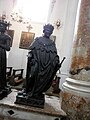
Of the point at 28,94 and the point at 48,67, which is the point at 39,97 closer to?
the point at 28,94

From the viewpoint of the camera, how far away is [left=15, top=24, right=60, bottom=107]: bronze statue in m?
4.24

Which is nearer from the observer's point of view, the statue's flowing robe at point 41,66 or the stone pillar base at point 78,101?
the stone pillar base at point 78,101

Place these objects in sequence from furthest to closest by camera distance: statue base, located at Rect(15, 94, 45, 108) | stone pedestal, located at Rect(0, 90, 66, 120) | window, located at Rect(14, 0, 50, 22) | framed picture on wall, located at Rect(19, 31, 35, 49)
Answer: window, located at Rect(14, 0, 50, 22), framed picture on wall, located at Rect(19, 31, 35, 49), statue base, located at Rect(15, 94, 45, 108), stone pedestal, located at Rect(0, 90, 66, 120)

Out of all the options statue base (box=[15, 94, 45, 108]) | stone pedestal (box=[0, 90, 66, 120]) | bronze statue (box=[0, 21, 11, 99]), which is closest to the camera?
stone pedestal (box=[0, 90, 66, 120])

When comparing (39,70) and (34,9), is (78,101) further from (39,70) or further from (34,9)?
(34,9)

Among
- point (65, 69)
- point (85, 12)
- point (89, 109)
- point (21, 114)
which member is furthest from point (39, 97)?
point (65, 69)


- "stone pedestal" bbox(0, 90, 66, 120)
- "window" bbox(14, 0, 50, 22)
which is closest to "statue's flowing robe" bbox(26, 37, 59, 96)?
"stone pedestal" bbox(0, 90, 66, 120)

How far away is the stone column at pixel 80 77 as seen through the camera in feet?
13.6

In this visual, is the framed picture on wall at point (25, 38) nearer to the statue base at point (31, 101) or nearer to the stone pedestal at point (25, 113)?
the statue base at point (31, 101)

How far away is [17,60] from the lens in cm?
1137

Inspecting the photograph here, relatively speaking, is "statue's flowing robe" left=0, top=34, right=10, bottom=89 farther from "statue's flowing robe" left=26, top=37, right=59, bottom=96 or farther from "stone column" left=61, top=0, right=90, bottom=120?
"stone column" left=61, top=0, right=90, bottom=120

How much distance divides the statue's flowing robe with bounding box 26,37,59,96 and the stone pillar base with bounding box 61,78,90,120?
0.52 m

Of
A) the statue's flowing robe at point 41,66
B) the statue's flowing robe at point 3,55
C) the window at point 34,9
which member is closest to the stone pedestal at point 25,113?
the statue's flowing robe at point 41,66

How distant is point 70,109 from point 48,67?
1.00 meters
